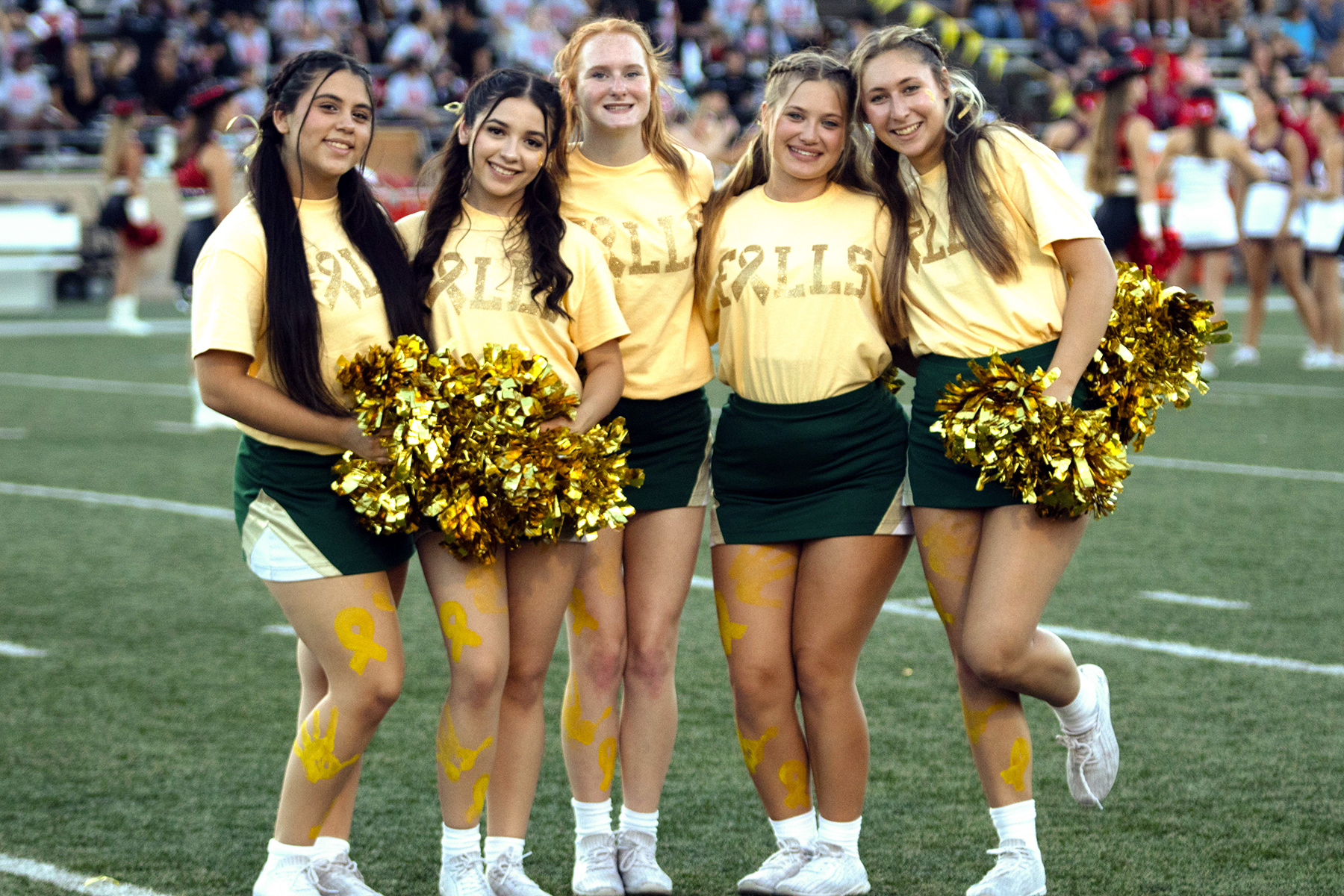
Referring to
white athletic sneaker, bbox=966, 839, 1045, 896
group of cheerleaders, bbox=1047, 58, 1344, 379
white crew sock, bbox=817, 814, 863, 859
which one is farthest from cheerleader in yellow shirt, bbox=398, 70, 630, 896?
group of cheerleaders, bbox=1047, 58, 1344, 379

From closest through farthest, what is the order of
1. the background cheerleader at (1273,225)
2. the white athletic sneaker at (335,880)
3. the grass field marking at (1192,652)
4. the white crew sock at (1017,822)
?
the white athletic sneaker at (335,880) → the white crew sock at (1017,822) → the grass field marking at (1192,652) → the background cheerleader at (1273,225)

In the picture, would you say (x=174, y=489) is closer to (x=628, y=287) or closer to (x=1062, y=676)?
(x=628, y=287)

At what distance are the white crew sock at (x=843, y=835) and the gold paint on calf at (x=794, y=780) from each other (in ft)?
0.18

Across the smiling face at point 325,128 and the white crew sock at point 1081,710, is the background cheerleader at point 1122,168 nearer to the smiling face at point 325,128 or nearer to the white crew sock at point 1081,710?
the white crew sock at point 1081,710

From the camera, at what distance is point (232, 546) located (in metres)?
6.48

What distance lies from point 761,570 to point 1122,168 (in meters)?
7.62

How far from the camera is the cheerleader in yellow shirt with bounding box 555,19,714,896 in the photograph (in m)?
3.22

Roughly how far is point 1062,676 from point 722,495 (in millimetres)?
724

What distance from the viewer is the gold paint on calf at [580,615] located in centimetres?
324

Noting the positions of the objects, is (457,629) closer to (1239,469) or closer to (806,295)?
(806,295)

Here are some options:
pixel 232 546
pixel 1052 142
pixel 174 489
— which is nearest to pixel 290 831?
pixel 232 546

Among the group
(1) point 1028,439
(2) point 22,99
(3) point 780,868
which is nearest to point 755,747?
(3) point 780,868

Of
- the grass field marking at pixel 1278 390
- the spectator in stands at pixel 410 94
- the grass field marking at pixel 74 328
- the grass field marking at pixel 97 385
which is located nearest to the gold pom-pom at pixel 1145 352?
the grass field marking at pixel 1278 390

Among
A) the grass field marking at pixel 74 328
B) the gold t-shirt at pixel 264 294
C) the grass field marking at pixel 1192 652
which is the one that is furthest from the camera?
the grass field marking at pixel 74 328
